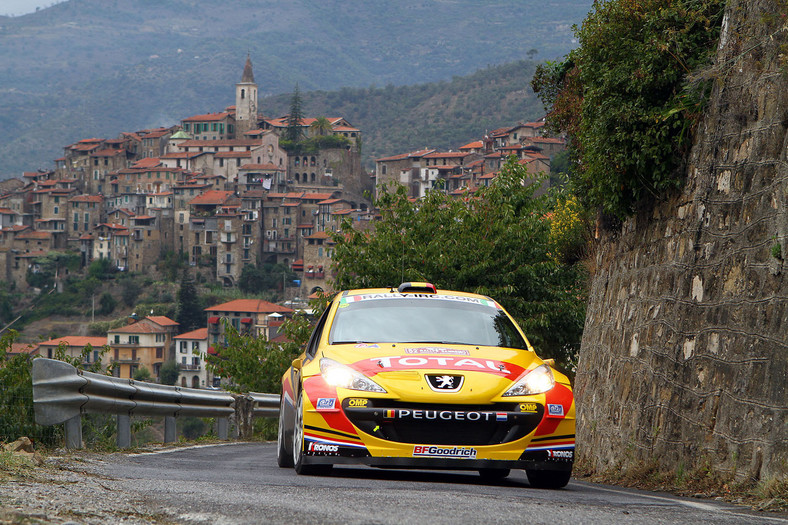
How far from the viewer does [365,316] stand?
843cm

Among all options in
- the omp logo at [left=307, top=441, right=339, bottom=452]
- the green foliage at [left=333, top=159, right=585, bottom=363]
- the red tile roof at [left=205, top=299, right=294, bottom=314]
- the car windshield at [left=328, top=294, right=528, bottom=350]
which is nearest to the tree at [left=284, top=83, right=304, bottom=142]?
the red tile roof at [left=205, top=299, right=294, bottom=314]

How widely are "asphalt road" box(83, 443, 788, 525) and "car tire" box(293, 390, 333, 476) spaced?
116 mm

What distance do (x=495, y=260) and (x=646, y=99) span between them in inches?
642

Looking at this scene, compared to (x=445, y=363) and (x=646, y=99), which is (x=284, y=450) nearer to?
(x=445, y=363)

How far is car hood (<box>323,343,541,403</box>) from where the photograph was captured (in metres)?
7.16

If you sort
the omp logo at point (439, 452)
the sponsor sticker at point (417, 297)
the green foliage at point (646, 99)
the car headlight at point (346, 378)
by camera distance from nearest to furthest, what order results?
1. the omp logo at point (439, 452)
2. the car headlight at point (346, 378)
3. the sponsor sticker at point (417, 297)
4. the green foliage at point (646, 99)

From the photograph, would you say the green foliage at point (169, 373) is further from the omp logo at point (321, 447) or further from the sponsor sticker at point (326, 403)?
the sponsor sticker at point (326, 403)

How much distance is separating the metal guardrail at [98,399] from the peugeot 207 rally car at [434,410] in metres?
2.76

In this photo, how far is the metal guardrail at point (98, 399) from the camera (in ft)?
31.4

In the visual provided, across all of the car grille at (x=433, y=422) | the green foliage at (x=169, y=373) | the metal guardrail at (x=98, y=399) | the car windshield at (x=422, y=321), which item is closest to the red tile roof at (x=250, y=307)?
the green foliage at (x=169, y=373)

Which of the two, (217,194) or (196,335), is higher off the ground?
(217,194)

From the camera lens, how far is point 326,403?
729 centimetres

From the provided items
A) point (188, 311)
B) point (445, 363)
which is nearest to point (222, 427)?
point (445, 363)

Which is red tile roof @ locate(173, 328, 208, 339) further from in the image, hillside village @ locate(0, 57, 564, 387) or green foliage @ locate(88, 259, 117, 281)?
green foliage @ locate(88, 259, 117, 281)
